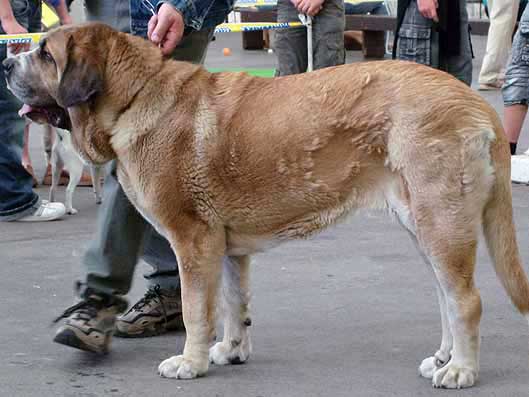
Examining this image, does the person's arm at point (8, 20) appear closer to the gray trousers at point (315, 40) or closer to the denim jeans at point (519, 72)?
the gray trousers at point (315, 40)

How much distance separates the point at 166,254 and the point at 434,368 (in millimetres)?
1391

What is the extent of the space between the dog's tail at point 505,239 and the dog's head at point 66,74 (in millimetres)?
1541

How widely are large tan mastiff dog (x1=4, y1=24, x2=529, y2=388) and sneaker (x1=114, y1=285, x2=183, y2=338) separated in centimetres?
56

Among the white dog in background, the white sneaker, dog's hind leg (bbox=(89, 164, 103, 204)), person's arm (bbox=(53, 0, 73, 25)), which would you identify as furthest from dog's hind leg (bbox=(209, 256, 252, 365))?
person's arm (bbox=(53, 0, 73, 25))

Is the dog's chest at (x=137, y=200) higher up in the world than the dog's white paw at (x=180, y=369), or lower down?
higher up

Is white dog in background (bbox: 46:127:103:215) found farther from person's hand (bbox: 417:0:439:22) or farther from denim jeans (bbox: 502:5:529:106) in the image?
denim jeans (bbox: 502:5:529:106)

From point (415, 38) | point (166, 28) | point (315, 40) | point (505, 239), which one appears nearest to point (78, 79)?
point (166, 28)

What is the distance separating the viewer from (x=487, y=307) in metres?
5.50

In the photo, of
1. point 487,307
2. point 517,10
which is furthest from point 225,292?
point 517,10

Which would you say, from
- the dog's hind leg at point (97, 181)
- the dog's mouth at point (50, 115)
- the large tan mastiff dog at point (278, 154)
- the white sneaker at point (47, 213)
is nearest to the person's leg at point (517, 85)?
the dog's hind leg at point (97, 181)

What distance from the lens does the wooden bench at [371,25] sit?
55.6 feet

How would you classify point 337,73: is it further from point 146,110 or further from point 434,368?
point 434,368

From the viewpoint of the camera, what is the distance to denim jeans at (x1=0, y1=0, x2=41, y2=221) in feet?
25.7

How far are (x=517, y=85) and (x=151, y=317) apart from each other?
4.54m
